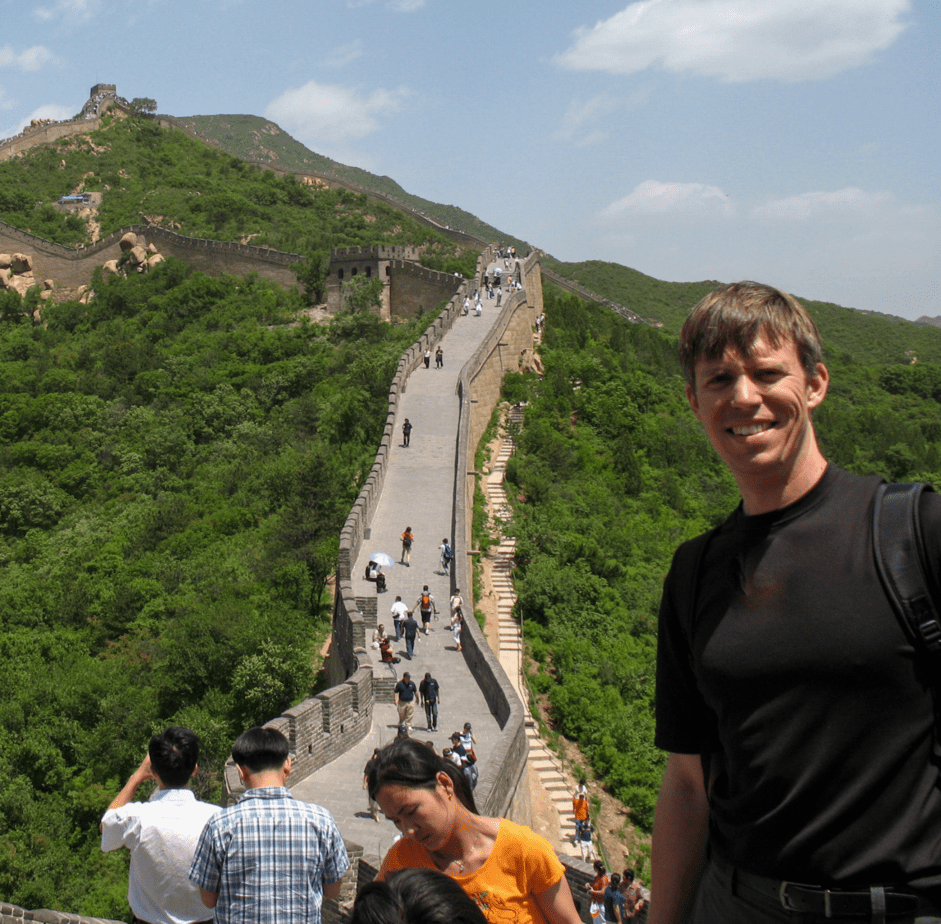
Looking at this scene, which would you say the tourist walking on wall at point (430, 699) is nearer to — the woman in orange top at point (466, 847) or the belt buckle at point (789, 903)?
the woman in orange top at point (466, 847)

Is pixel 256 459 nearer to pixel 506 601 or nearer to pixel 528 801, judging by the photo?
pixel 506 601

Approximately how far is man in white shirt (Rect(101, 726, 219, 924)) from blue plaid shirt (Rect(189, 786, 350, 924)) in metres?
0.39

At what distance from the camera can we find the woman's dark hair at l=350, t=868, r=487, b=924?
2.51 metres

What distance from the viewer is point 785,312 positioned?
2248mm

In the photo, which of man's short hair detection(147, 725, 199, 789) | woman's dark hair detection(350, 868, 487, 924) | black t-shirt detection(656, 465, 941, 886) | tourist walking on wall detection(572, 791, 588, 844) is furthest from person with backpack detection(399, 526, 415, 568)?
black t-shirt detection(656, 465, 941, 886)

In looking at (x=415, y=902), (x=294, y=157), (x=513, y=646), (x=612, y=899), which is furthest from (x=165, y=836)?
(x=294, y=157)

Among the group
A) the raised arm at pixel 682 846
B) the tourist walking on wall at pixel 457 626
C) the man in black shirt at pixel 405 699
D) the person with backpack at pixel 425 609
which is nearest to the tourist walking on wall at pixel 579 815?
the man in black shirt at pixel 405 699

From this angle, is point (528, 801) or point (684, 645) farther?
point (528, 801)

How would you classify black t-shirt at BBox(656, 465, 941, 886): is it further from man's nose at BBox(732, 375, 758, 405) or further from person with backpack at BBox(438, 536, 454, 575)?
person with backpack at BBox(438, 536, 454, 575)

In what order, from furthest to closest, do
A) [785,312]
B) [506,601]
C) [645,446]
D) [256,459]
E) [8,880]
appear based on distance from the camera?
1. [645,446]
2. [256,459]
3. [506,601]
4. [8,880]
5. [785,312]

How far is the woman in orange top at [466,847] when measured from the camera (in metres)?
3.26

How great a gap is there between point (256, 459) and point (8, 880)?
51.1ft

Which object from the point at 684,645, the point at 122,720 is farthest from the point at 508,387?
the point at 684,645

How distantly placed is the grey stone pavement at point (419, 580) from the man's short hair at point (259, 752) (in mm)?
6052
